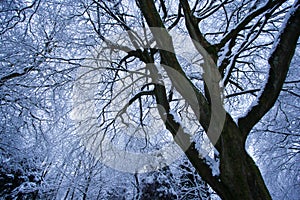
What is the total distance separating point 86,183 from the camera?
32.4ft

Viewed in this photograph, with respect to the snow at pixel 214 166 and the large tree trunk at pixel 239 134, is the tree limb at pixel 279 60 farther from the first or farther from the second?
the snow at pixel 214 166

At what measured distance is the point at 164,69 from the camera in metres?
2.65

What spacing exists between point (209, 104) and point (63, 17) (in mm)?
3342

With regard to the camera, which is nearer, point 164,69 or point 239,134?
point 239,134

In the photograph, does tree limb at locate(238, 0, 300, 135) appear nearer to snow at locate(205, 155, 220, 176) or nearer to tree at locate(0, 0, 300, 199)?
tree at locate(0, 0, 300, 199)

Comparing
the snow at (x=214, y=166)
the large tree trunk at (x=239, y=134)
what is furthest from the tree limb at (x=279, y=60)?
the snow at (x=214, y=166)

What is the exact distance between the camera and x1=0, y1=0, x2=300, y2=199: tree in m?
2.17

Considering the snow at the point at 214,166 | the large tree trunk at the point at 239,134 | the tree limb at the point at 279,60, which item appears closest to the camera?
the large tree trunk at the point at 239,134

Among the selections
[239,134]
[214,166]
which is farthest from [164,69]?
[214,166]

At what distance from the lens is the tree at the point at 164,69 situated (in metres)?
2.17

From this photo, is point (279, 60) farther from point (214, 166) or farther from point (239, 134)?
point (214, 166)

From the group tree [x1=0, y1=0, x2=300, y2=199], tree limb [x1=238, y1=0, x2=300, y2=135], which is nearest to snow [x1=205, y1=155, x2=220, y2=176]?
tree [x1=0, y1=0, x2=300, y2=199]

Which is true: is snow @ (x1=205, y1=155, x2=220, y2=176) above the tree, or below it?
below

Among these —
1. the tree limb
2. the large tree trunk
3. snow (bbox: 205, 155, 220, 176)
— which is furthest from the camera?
the tree limb
